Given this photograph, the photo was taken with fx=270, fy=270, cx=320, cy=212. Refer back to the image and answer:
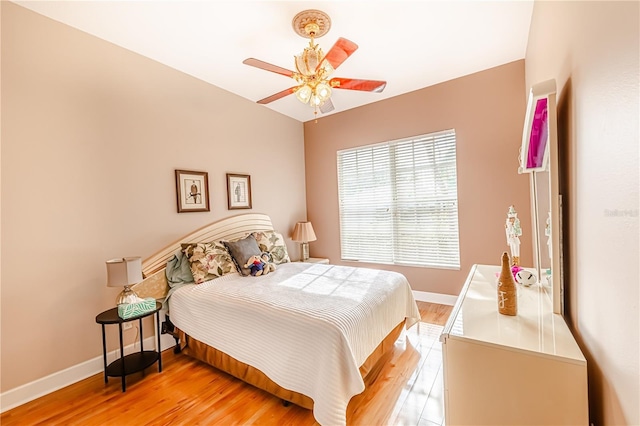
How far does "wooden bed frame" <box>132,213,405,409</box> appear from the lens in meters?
1.84

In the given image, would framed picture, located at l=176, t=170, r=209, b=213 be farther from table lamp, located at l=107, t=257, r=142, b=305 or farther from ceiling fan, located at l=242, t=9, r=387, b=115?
ceiling fan, located at l=242, t=9, r=387, b=115

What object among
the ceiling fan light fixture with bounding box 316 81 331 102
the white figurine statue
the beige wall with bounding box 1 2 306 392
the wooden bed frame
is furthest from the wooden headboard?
the white figurine statue

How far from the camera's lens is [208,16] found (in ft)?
6.86

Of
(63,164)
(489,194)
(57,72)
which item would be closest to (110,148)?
(63,164)

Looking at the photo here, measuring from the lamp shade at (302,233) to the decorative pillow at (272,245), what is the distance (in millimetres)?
643

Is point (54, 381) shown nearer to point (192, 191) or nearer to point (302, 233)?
point (192, 191)

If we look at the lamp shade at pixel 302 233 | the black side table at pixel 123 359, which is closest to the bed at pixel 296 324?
the black side table at pixel 123 359

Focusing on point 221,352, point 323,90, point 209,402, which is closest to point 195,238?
point 221,352

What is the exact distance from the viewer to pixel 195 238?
9.76 feet

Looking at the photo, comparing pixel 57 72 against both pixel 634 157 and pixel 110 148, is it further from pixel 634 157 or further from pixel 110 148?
pixel 634 157

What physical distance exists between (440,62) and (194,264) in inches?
128

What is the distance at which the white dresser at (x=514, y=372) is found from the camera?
2.93ft

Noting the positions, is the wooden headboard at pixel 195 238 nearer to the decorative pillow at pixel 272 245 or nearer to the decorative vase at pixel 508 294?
the decorative pillow at pixel 272 245

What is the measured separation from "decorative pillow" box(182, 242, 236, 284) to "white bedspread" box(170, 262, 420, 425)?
0.36 feet
